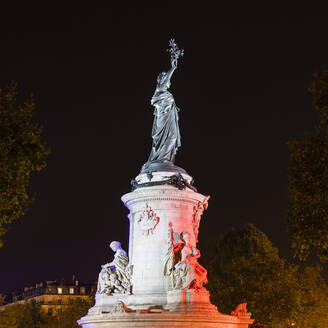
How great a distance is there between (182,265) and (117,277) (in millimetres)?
3063

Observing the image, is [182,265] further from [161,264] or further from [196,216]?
[196,216]

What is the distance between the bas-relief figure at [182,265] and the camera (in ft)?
69.1

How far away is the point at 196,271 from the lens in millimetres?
21375

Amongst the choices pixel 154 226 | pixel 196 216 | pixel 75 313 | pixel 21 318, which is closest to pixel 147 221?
pixel 154 226

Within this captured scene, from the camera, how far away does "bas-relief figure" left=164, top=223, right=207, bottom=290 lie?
69.1 feet

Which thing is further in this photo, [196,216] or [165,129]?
[165,129]

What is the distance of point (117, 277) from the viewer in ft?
74.6

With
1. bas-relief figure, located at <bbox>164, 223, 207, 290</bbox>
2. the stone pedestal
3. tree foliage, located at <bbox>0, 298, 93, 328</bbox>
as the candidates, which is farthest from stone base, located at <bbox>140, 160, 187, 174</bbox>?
tree foliage, located at <bbox>0, 298, 93, 328</bbox>

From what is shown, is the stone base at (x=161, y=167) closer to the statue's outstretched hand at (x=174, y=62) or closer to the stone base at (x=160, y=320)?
the statue's outstretched hand at (x=174, y=62)

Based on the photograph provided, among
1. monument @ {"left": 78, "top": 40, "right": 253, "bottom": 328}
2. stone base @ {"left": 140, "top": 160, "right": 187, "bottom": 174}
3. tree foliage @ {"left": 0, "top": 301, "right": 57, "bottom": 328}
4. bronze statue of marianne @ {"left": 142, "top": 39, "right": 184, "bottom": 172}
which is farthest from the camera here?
tree foliage @ {"left": 0, "top": 301, "right": 57, "bottom": 328}

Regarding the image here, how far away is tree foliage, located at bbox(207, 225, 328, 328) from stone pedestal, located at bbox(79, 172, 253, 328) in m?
15.0

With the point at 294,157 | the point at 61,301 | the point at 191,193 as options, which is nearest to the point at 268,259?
the point at 191,193

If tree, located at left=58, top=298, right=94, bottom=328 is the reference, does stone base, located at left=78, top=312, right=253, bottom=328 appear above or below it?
below

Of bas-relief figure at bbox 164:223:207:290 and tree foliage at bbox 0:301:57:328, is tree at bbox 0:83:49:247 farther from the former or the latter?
tree foliage at bbox 0:301:57:328
